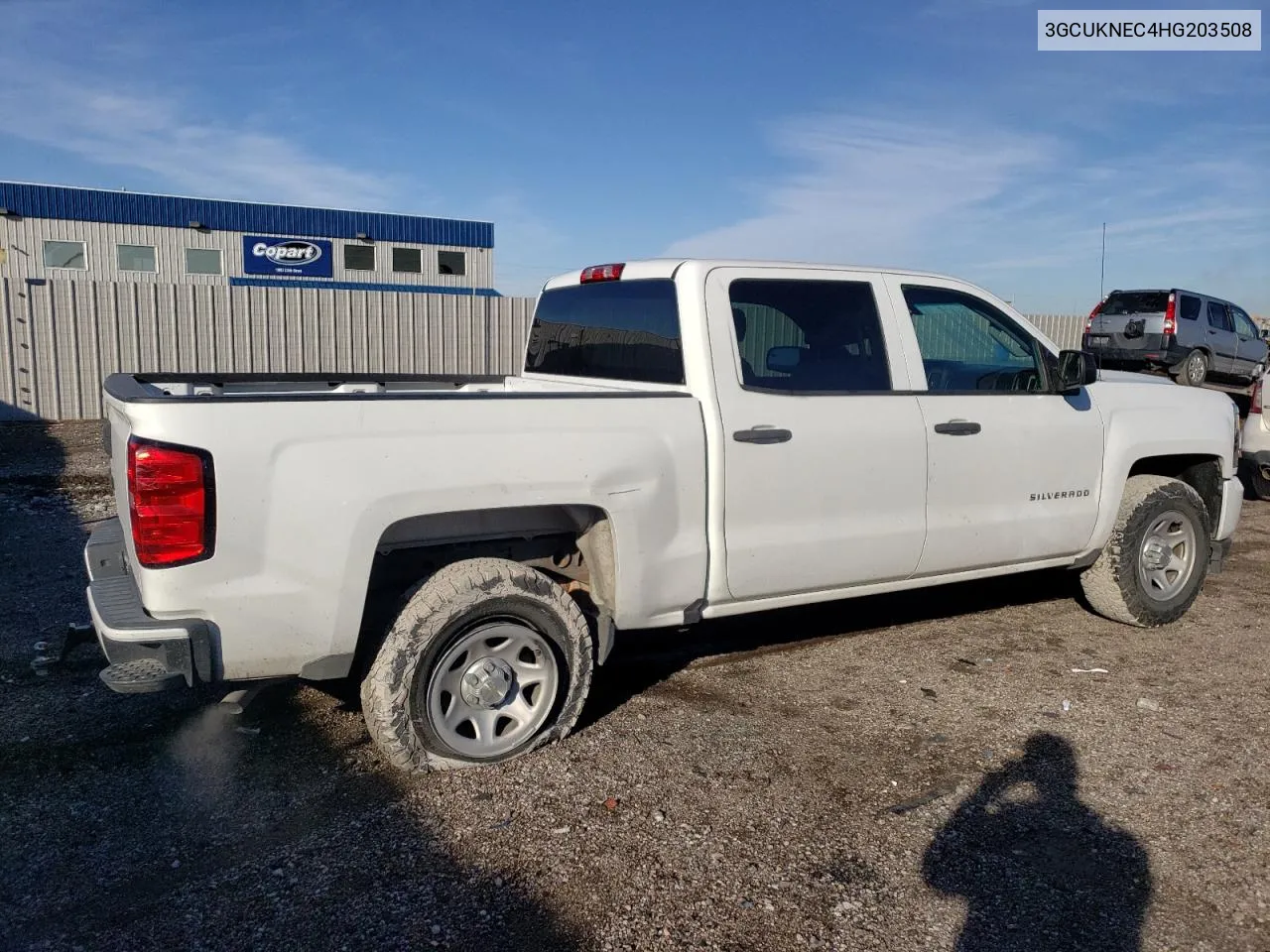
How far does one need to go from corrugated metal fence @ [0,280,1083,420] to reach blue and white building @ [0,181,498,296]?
31.0ft

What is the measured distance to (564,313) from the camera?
5.42 m

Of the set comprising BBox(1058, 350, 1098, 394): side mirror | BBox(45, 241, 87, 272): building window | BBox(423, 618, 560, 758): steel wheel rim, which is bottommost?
BBox(423, 618, 560, 758): steel wheel rim

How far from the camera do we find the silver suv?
19.4m

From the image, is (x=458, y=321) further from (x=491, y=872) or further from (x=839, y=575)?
(x=491, y=872)

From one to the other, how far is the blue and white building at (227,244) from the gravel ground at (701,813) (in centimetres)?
2281

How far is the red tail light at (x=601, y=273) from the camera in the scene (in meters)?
4.91

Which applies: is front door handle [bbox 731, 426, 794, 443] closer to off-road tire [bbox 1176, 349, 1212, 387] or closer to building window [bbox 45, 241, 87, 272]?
off-road tire [bbox 1176, 349, 1212, 387]

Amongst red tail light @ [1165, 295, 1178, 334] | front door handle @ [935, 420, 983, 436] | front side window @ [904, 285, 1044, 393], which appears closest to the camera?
front door handle @ [935, 420, 983, 436]

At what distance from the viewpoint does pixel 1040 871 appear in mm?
3258

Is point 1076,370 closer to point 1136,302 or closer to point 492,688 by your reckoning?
point 492,688

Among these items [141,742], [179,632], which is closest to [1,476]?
[141,742]

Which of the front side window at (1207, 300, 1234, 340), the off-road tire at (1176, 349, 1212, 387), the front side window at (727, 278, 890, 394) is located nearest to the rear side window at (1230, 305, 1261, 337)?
the front side window at (1207, 300, 1234, 340)

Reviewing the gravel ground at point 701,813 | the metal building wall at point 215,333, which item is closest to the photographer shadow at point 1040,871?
the gravel ground at point 701,813

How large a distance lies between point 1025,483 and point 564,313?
2.49 m
